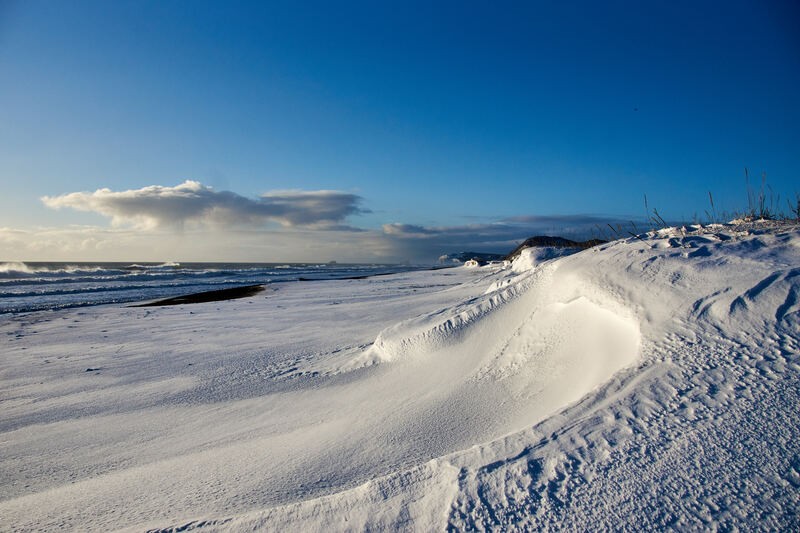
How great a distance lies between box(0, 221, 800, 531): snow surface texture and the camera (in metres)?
1.71

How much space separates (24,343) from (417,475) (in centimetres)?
859

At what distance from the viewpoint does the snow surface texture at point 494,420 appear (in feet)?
5.60

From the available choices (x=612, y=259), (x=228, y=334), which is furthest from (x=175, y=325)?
(x=612, y=259)

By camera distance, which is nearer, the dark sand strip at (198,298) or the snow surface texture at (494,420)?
the snow surface texture at (494,420)

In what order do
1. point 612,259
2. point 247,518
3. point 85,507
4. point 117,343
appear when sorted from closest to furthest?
Result: point 247,518, point 85,507, point 612,259, point 117,343

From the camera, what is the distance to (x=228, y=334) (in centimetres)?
706

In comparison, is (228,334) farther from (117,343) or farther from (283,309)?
(283,309)

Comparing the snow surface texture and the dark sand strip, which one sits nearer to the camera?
the snow surface texture

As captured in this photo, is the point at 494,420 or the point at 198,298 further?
the point at 198,298

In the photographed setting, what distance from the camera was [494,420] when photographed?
2662mm

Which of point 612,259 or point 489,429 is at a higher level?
point 612,259

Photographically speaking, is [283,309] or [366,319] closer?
[366,319]

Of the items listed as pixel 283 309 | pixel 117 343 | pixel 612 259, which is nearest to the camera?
pixel 612 259

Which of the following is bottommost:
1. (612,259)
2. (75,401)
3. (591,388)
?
(75,401)
